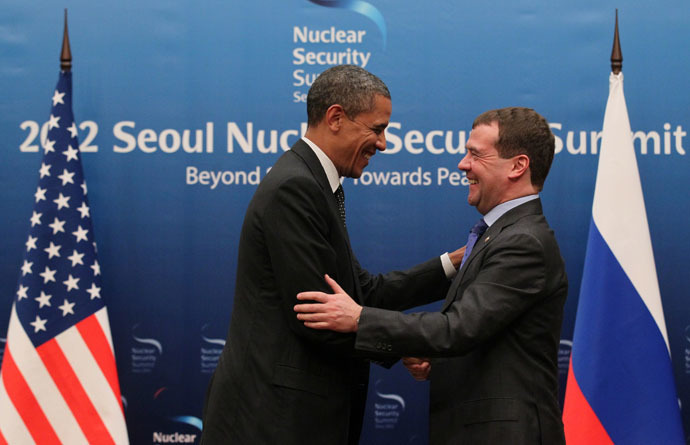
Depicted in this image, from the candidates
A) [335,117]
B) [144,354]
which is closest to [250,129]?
[144,354]

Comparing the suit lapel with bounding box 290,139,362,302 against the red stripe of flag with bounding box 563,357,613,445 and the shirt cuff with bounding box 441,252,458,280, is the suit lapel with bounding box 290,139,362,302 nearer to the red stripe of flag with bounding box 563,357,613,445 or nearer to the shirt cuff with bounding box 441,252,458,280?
the shirt cuff with bounding box 441,252,458,280

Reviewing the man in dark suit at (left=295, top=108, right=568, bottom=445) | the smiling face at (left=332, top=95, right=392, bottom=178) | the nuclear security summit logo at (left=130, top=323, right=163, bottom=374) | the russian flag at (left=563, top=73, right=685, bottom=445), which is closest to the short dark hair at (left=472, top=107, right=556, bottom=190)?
the man in dark suit at (left=295, top=108, right=568, bottom=445)

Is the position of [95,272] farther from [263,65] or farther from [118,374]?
[263,65]

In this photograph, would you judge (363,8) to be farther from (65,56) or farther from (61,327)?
(61,327)

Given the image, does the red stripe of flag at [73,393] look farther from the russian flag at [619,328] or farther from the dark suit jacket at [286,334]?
the russian flag at [619,328]

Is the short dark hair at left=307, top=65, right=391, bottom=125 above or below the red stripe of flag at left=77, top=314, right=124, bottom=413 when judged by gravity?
above

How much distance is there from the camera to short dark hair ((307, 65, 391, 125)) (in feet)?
6.90

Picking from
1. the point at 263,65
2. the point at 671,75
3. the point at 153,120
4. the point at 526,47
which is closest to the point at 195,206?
the point at 153,120

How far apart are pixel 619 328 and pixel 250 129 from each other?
1.90 m

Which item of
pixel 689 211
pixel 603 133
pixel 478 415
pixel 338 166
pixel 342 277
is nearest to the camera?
pixel 478 415

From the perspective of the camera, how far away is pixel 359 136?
2.14m

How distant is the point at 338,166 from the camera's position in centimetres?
218

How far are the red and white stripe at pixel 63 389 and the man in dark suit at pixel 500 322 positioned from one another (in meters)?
1.60

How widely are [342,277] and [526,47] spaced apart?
1.88m
